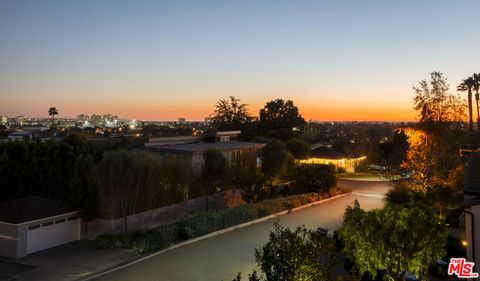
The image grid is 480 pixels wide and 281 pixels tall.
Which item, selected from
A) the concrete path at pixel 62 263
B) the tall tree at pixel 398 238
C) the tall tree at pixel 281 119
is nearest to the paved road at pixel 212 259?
the concrete path at pixel 62 263

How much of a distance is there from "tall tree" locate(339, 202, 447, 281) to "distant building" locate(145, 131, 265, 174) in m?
18.6

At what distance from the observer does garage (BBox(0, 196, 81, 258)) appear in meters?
17.3

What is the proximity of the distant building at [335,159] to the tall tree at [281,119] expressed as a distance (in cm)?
1065

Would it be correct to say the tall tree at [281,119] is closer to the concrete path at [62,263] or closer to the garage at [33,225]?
the garage at [33,225]

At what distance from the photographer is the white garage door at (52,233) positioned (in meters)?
17.8

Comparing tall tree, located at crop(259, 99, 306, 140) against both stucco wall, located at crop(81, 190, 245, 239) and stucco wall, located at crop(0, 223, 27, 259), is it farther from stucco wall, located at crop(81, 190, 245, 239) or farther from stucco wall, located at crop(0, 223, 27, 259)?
stucco wall, located at crop(0, 223, 27, 259)

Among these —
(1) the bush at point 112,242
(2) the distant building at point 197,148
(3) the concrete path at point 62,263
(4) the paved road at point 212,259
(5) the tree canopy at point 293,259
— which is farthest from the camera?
(2) the distant building at point 197,148

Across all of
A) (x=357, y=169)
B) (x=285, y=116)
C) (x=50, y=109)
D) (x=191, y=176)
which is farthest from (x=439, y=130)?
(x=50, y=109)

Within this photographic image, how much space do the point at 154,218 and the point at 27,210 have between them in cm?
607

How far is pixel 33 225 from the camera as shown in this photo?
17.9 m

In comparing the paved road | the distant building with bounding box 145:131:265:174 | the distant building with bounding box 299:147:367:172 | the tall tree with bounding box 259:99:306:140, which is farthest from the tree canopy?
the tall tree with bounding box 259:99:306:140

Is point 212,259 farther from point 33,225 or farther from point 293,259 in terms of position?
point 293,259

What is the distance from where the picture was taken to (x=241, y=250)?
1730cm

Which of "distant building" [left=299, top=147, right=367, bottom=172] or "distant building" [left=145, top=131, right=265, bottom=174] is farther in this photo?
"distant building" [left=299, top=147, right=367, bottom=172]
